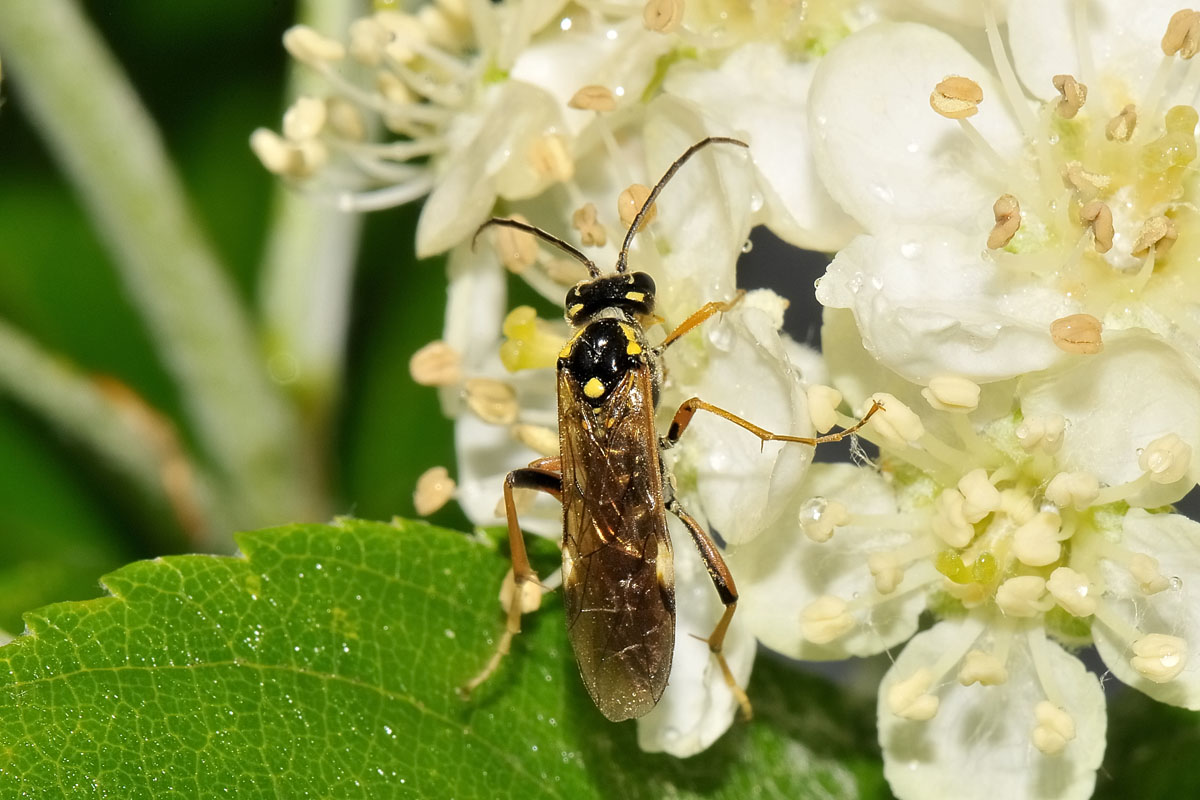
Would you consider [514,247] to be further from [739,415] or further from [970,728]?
[970,728]

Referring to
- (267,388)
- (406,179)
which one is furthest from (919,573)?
(267,388)

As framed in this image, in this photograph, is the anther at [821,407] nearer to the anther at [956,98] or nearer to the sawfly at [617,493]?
the sawfly at [617,493]

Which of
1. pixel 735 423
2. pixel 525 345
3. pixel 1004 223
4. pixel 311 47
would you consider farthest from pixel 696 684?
pixel 311 47

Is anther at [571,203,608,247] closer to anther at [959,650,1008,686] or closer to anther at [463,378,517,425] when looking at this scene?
anther at [463,378,517,425]

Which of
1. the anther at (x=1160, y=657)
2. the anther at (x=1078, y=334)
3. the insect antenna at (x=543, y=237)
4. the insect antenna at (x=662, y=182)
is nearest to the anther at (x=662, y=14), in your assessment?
the insect antenna at (x=662, y=182)

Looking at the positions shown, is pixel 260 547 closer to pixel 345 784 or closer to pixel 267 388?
pixel 345 784
